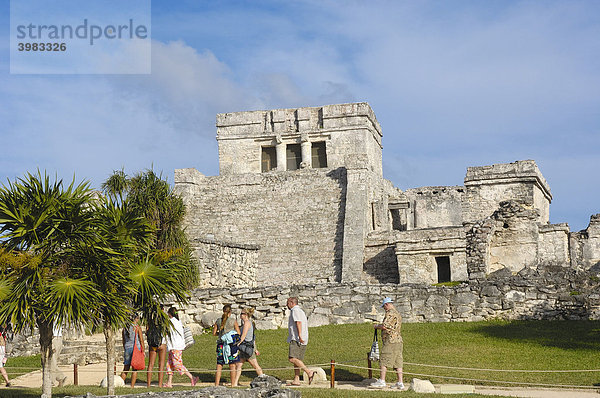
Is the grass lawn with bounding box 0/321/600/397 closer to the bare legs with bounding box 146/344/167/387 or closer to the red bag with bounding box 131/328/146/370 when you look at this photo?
the bare legs with bounding box 146/344/167/387

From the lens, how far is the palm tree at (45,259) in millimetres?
10875

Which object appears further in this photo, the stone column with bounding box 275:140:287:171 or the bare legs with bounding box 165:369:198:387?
the stone column with bounding box 275:140:287:171

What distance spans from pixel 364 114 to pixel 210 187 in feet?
30.2

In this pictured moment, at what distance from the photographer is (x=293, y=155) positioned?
123ft

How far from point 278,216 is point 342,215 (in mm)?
2205

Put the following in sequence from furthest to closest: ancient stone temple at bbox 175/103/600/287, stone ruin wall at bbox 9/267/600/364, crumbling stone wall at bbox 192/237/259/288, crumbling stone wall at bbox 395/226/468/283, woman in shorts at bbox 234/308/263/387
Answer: crumbling stone wall at bbox 395/226/468/283
ancient stone temple at bbox 175/103/600/287
crumbling stone wall at bbox 192/237/259/288
stone ruin wall at bbox 9/267/600/364
woman in shorts at bbox 234/308/263/387

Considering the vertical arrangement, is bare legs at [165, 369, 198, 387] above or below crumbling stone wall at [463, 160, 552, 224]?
below

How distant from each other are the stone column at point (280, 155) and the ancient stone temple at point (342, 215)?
0.05 m

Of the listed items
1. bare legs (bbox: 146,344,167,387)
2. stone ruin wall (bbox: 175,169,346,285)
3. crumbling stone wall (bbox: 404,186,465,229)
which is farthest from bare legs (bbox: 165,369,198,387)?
crumbling stone wall (bbox: 404,186,465,229)

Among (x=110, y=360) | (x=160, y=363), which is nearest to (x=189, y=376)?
(x=160, y=363)

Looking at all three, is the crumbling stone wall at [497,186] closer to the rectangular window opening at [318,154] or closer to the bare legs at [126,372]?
the rectangular window opening at [318,154]

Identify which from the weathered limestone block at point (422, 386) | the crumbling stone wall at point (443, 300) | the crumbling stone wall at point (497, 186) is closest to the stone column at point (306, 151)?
the crumbling stone wall at point (497, 186)

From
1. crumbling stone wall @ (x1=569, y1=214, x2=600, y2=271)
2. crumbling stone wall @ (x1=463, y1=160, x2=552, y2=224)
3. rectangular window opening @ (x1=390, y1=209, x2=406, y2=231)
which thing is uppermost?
crumbling stone wall @ (x1=463, y1=160, x2=552, y2=224)

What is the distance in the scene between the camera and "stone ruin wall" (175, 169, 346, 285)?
85.7 feet
